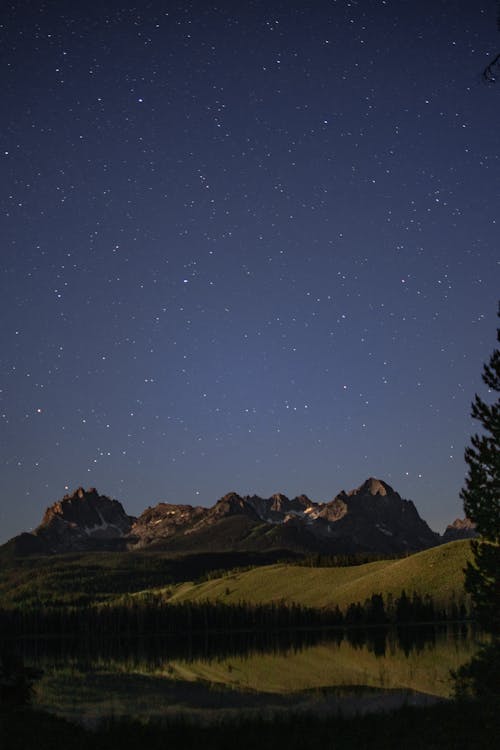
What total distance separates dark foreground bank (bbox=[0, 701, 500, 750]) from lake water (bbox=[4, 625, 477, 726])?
255 inches

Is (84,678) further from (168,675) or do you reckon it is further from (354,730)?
(354,730)

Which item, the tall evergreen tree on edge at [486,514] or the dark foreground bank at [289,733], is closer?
the dark foreground bank at [289,733]

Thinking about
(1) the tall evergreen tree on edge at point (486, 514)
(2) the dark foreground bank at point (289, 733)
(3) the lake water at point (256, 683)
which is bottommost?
(3) the lake water at point (256, 683)

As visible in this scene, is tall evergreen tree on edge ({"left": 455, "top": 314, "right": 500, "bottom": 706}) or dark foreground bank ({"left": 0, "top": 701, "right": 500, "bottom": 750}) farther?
tall evergreen tree on edge ({"left": 455, "top": 314, "right": 500, "bottom": 706})

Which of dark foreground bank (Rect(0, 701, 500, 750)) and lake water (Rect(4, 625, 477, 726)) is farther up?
dark foreground bank (Rect(0, 701, 500, 750))

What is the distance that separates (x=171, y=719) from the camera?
4528cm

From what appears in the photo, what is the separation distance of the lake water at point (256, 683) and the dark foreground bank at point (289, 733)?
6487 mm

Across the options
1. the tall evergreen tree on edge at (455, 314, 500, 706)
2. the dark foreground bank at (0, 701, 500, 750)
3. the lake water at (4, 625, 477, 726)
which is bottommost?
the lake water at (4, 625, 477, 726)

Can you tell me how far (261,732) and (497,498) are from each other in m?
19.8

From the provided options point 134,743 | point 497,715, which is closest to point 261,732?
point 134,743

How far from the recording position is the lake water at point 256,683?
5153 cm

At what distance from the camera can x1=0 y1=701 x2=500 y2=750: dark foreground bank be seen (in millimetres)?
31750

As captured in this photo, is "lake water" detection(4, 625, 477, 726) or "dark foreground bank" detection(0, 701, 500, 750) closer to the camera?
"dark foreground bank" detection(0, 701, 500, 750)

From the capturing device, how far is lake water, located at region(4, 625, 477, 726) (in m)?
51.5
